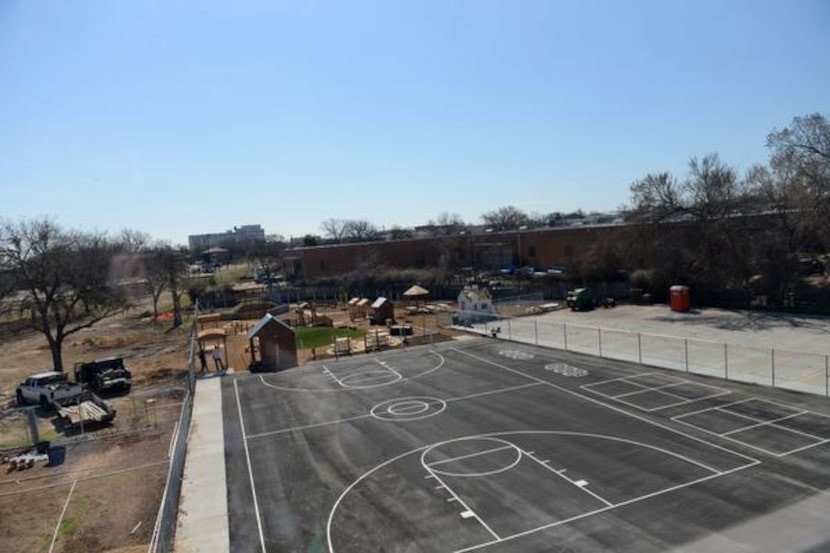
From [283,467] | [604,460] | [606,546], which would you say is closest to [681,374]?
[604,460]

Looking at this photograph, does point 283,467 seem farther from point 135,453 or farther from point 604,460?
point 604,460

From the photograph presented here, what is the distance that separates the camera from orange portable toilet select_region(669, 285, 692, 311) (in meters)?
45.8

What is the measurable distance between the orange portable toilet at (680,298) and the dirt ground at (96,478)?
3646cm

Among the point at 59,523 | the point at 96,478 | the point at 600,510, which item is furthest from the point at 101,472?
the point at 600,510

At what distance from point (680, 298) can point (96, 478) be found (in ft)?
135

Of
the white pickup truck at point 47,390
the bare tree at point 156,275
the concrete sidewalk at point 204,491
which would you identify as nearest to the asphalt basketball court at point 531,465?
the concrete sidewalk at point 204,491

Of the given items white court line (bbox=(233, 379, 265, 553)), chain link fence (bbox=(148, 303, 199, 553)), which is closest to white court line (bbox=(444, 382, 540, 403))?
white court line (bbox=(233, 379, 265, 553))

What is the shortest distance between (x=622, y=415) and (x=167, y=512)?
15867 millimetres

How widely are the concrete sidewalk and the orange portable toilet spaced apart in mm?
35353

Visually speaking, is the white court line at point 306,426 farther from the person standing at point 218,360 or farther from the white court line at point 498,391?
the person standing at point 218,360

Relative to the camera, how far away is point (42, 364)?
155ft

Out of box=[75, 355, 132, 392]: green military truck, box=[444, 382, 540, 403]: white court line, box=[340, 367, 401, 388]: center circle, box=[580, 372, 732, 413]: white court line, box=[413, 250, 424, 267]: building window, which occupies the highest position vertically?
box=[413, 250, 424, 267]: building window

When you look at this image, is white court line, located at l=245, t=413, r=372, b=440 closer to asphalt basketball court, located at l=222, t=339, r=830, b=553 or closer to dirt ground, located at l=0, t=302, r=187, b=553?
asphalt basketball court, located at l=222, t=339, r=830, b=553

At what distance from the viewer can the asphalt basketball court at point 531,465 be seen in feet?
46.0
